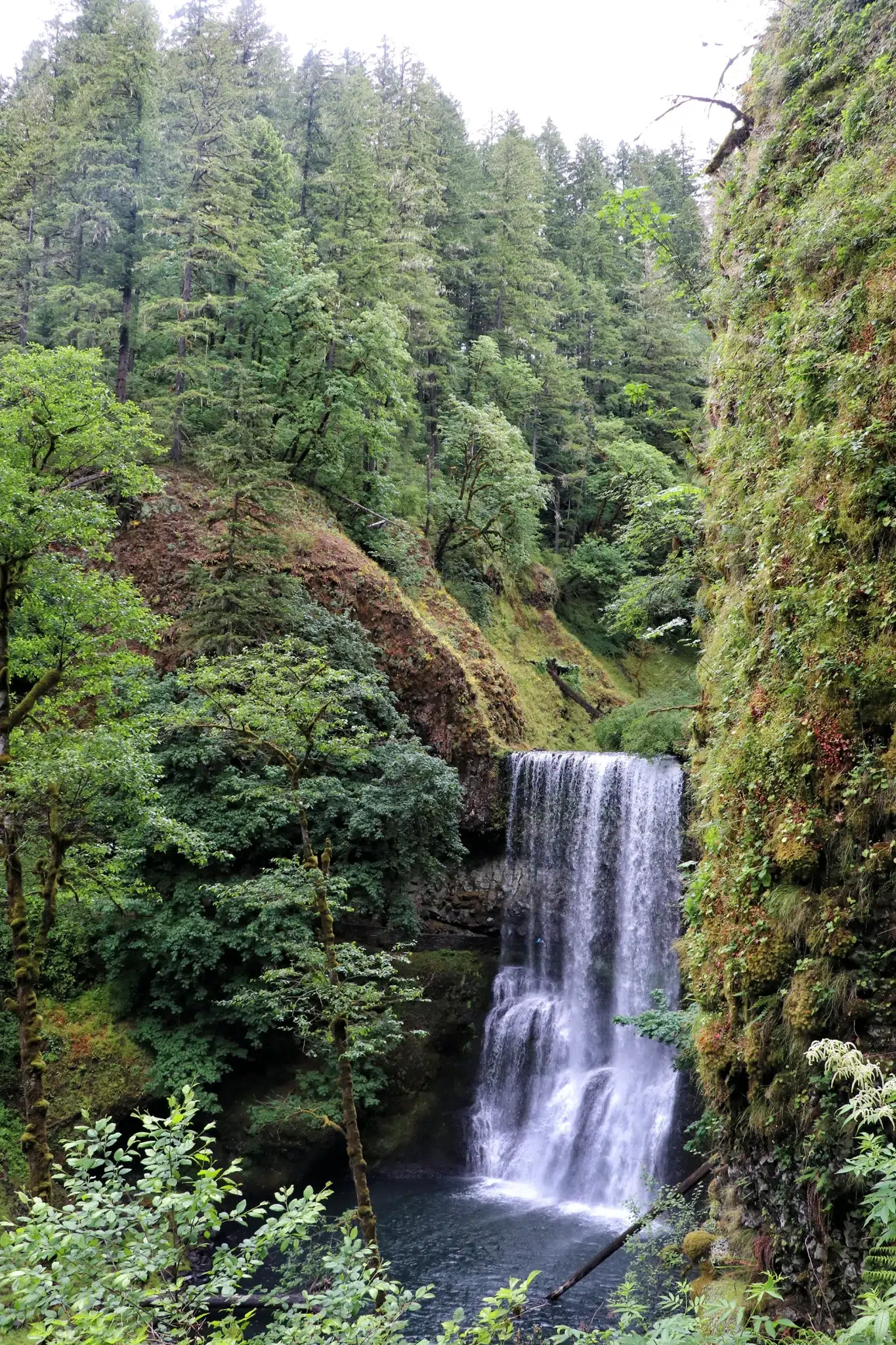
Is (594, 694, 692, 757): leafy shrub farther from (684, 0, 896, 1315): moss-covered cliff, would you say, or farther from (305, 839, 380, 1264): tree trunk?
(684, 0, 896, 1315): moss-covered cliff

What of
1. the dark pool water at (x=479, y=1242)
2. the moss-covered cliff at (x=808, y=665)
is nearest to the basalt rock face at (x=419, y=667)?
the dark pool water at (x=479, y=1242)

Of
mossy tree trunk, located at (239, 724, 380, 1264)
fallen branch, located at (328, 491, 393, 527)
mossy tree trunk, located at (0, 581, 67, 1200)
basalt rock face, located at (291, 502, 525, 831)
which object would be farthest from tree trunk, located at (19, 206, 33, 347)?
mossy tree trunk, located at (239, 724, 380, 1264)

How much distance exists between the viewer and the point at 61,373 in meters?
9.82

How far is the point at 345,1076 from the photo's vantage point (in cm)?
780

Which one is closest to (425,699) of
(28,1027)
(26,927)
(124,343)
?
(26,927)

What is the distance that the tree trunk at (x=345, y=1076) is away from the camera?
725 centimetres

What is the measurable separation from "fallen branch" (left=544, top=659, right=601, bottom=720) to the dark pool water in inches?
527

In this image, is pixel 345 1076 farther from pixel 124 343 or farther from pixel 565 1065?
pixel 124 343

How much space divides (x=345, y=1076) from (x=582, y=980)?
957 cm

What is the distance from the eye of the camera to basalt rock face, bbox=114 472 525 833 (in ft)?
57.3

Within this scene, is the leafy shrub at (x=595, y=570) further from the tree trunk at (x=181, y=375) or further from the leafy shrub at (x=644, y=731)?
the tree trunk at (x=181, y=375)

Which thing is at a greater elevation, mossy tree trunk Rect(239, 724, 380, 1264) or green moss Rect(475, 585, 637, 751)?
green moss Rect(475, 585, 637, 751)

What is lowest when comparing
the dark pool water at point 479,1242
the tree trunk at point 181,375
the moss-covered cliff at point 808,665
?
the dark pool water at point 479,1242

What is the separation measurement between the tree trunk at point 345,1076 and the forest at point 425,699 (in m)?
0.06
